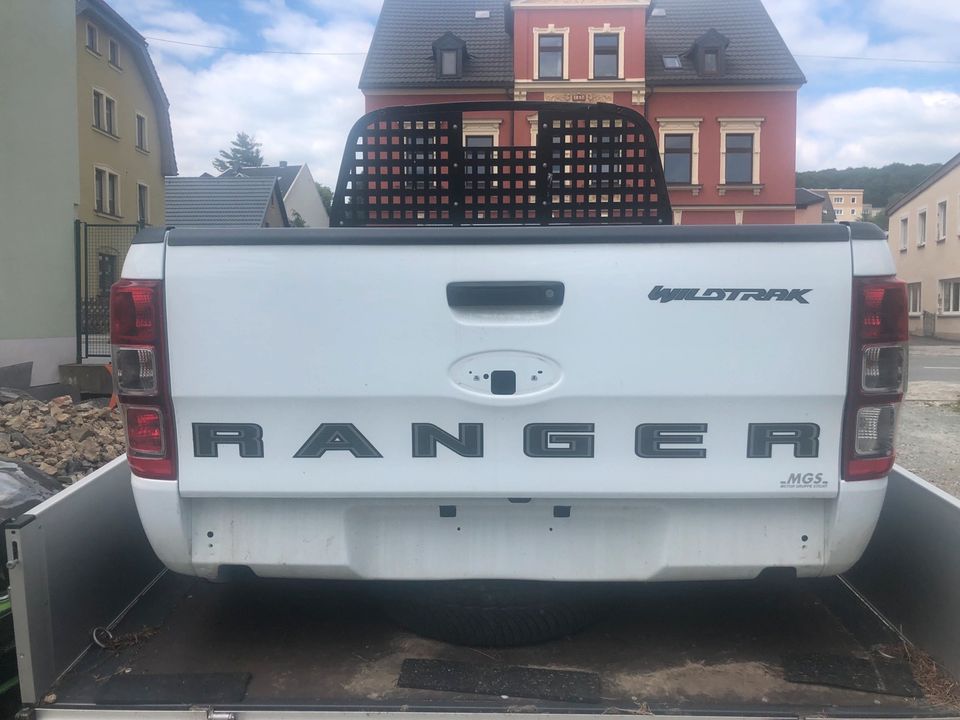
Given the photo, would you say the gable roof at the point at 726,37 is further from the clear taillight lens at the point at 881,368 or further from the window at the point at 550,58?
the clear taillight lens at the point at 881,368

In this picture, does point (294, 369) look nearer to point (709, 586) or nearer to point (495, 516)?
point (495, 516)

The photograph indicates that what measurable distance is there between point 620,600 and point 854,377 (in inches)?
43.6

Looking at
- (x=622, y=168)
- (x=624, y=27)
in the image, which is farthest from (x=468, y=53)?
(x=622, y=168)

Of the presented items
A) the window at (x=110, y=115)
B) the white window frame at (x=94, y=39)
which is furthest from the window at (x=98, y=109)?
the white window frame at (x=94, y=39)

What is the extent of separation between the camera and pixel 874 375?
216 cm

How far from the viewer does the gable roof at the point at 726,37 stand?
105ft

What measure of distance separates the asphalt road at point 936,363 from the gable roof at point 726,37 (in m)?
11.4

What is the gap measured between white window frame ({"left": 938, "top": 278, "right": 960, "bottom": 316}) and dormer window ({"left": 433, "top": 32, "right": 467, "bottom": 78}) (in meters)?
22.0

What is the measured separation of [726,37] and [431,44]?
37.9 ft

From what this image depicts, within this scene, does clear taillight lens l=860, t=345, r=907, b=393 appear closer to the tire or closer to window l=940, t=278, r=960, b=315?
the tire

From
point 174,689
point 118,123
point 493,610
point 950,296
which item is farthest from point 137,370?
point 950,296

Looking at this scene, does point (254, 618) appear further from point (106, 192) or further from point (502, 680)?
point (106, 192)

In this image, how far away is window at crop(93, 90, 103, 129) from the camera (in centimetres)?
2884

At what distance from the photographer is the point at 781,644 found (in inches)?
100
